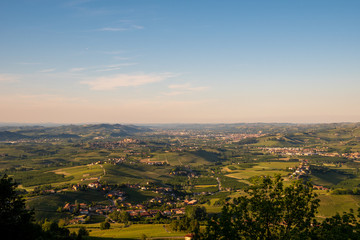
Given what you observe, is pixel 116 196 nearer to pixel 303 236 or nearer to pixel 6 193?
pixel 6 193

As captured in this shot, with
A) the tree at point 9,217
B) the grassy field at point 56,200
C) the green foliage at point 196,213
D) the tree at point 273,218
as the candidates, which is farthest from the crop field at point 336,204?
the tree at point 9,217

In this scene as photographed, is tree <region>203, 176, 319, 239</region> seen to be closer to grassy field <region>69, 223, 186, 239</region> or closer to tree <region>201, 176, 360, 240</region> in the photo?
tree <region>201, 176, 360, 240</region>

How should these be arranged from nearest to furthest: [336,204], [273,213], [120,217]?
[273,213] → [120,217] → [336,204]

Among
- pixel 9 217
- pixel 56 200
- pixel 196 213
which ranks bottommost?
pixel 56 200

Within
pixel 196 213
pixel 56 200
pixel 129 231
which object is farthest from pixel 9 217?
pixel 56 200

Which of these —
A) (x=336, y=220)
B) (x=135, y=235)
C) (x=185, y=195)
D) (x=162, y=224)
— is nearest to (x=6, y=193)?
(x=336, y=220)

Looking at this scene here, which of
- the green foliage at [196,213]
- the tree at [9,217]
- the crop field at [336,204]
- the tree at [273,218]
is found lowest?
the crop field at [336,204]

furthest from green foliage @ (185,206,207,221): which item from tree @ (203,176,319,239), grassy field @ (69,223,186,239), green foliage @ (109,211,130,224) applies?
tree @ (203,176,319,239)

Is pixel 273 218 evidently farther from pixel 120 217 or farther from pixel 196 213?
pixel 120 217

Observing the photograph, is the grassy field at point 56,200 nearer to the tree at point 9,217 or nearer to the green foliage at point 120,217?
the green foliage at point 120,217
